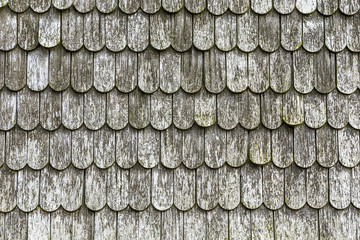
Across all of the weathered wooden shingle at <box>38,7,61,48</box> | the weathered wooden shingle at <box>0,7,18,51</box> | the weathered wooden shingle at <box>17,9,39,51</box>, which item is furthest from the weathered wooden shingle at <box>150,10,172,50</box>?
the weathered wooden shingle at <box>0,7,18,51</box>

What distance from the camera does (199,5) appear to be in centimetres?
254

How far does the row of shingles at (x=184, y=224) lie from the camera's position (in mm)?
2471

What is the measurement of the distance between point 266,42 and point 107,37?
0.95 m

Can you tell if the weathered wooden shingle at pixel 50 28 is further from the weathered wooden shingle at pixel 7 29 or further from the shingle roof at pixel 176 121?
the weathered wooden shingle at pixel 7 29

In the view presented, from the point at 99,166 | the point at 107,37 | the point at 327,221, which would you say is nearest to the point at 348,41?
the point at 327,221

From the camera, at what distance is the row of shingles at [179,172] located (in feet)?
8.13

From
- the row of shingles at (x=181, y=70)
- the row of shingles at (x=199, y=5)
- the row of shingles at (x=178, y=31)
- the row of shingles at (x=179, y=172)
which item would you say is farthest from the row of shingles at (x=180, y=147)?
the row of shingles at (x=199, y=5)

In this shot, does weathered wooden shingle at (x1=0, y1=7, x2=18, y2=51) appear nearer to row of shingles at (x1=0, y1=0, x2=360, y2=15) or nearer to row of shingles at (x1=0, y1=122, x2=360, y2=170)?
row of shingles at (x1=0, y1=0, x2=360, y2=15)

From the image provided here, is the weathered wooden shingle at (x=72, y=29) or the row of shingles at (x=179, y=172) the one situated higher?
the weathered wooden shingle at (x=72, y=29)

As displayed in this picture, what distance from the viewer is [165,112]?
2506 millimetres

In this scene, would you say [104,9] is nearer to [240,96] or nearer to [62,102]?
[62,102]

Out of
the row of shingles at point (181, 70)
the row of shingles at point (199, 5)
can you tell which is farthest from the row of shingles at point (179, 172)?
the row of shingles at point (199, 5)

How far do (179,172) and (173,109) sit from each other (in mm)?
372

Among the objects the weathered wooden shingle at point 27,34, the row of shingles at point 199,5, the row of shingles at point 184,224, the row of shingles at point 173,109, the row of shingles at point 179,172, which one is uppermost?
the row of shingles at point 199,5
